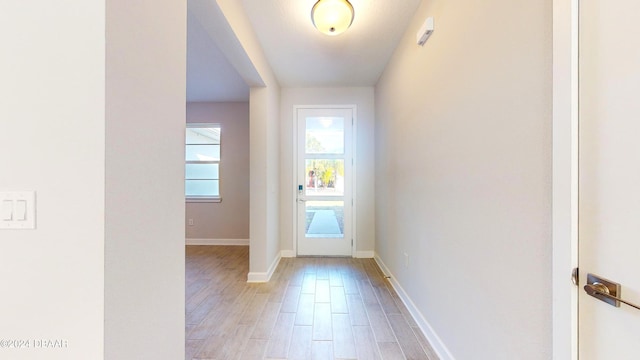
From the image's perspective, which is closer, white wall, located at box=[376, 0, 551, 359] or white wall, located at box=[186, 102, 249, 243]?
white wall, located at box=[376, 0, 551, 359]

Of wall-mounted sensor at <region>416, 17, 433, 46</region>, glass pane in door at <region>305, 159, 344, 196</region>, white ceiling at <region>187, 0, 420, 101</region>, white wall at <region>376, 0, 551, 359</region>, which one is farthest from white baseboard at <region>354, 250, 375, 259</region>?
wall-mounted sensor at <region>416, 17, 433, 46</region>

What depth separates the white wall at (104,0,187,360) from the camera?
86 centimetres

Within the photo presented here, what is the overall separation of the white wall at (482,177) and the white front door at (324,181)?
179 centimetres

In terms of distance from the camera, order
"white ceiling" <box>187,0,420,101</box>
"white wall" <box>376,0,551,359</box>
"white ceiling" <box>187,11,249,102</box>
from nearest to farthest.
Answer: "white wall" <box>376,0,551,359</box>, "white ceiling" <box>187,0,420,101</box>, "white ceiling" <box>187,11,249,102</box>
